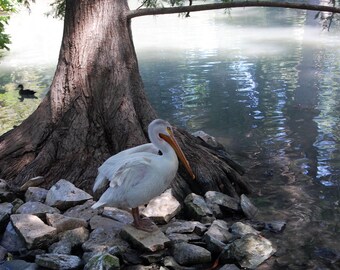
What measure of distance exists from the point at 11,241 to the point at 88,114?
6.36 feet

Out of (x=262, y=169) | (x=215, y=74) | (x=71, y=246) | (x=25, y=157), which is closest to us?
(x=71, y=246)

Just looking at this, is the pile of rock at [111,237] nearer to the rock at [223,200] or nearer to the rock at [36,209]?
the rock at [36,209]

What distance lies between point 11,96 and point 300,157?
926cm

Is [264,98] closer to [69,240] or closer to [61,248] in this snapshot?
[69,240]

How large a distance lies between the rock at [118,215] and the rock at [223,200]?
102 centimetres

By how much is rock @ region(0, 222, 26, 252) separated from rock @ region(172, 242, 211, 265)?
1.42 meters

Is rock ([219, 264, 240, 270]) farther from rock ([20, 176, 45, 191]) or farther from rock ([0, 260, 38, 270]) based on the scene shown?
rock ([20, 176, 45, 191])

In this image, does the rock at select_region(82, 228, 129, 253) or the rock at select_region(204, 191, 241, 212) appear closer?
the rock at select_region(82, 228, 129, 253)

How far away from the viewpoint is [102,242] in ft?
14.1

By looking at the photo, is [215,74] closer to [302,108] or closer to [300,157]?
[302,108]

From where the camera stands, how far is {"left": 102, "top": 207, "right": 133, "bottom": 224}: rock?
15.8ft

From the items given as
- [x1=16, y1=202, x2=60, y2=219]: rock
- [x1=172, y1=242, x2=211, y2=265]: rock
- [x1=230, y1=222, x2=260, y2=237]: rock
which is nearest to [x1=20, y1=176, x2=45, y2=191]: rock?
[x1=16, y1=202, x2=60, y2=219]: rock

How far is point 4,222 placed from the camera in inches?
185

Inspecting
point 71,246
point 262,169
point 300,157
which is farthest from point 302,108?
point 71,246
